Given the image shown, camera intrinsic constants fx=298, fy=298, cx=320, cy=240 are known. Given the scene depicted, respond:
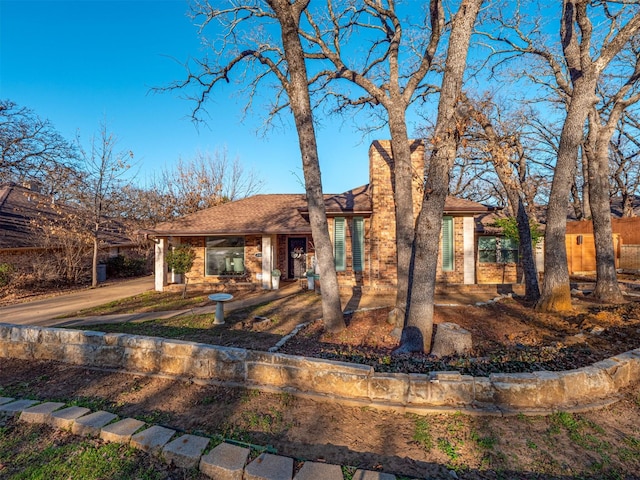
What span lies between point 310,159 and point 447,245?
22.6 ft

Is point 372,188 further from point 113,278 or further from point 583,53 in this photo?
point 113,278

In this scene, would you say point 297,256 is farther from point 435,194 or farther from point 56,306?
point 435,194

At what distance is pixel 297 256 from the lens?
44.4ft

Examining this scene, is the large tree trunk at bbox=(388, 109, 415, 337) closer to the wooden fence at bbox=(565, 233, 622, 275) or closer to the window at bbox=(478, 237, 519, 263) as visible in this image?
the window at bbox=(478, 237, 519, 263)

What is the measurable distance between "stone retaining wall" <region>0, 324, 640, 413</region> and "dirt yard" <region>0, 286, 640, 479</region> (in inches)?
4.2

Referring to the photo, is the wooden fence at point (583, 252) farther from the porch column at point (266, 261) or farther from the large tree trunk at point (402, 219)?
the porch column at point (266, 261)

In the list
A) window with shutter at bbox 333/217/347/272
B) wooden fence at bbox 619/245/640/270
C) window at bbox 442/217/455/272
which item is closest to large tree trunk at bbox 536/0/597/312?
window at bbox 442/217/455/272

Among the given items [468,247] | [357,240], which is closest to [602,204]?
[468,247]

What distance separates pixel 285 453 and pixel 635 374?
388 centimetres

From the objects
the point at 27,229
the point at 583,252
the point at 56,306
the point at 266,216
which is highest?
the point at 266,216

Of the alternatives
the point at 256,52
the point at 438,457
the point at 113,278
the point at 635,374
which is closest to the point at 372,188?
the point at 256,52

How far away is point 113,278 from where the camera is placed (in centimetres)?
1546

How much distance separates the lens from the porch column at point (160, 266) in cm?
1154

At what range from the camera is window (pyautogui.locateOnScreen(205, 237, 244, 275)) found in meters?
12.4
